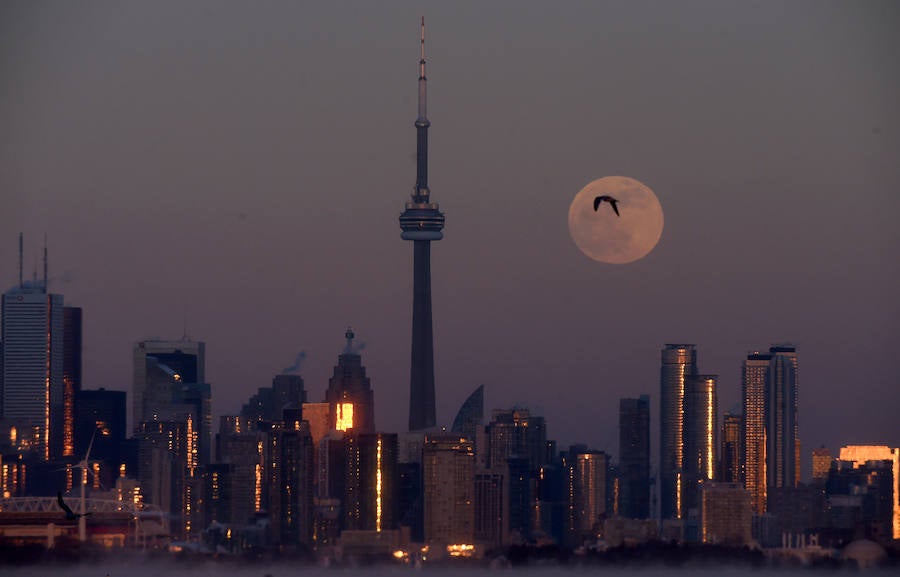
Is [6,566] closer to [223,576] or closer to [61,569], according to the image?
[61,569]

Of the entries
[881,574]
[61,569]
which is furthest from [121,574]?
[881,574]

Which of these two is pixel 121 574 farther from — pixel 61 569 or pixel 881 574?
pixel 881 574

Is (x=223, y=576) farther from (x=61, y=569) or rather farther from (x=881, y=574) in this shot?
(x=881, y=574)

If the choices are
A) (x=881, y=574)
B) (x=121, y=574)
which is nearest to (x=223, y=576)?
(x=121, y=574)

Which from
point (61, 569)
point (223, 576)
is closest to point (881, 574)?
→ point (223, 576)

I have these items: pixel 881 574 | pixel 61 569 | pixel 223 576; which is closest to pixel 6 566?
pixel 61 569
